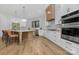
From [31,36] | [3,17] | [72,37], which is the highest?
[3,17]

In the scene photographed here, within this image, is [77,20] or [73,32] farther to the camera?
[73,32]

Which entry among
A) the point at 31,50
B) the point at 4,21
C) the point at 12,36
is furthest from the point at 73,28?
the point at 12,36

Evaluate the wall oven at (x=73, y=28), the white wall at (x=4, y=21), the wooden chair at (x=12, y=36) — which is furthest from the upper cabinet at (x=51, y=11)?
the wall oven at (x=73, y=28)

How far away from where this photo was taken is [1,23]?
3.62 m

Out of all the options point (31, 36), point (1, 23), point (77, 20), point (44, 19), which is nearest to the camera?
point (77, 20)

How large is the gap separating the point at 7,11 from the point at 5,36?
1064 mm

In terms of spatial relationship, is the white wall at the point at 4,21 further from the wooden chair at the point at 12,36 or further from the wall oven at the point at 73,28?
the wall oven at the point at 73,28

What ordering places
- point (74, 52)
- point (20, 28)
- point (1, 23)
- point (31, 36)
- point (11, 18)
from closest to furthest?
point (74, 52) < point (1, 23) < point (11, 18) < point (20, 28) < point (31, 36)

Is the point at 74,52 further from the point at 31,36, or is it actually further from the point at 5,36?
the point at 31,36

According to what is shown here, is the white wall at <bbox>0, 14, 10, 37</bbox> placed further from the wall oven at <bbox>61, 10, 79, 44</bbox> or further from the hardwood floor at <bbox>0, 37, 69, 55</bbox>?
the wall oven at <bbox>61, 10, 79, 44</bbox>

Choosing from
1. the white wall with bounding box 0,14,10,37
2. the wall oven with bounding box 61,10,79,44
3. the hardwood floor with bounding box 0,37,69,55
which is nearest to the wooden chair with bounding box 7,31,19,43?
the hardwood floor with bounding box 0,37,69,55

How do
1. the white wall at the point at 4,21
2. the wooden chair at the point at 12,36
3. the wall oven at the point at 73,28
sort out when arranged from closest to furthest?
1. the wall oven at the point at 73,28
2. the white wall at the point at 4,21
3. the wooden chair at the point at 12,36
